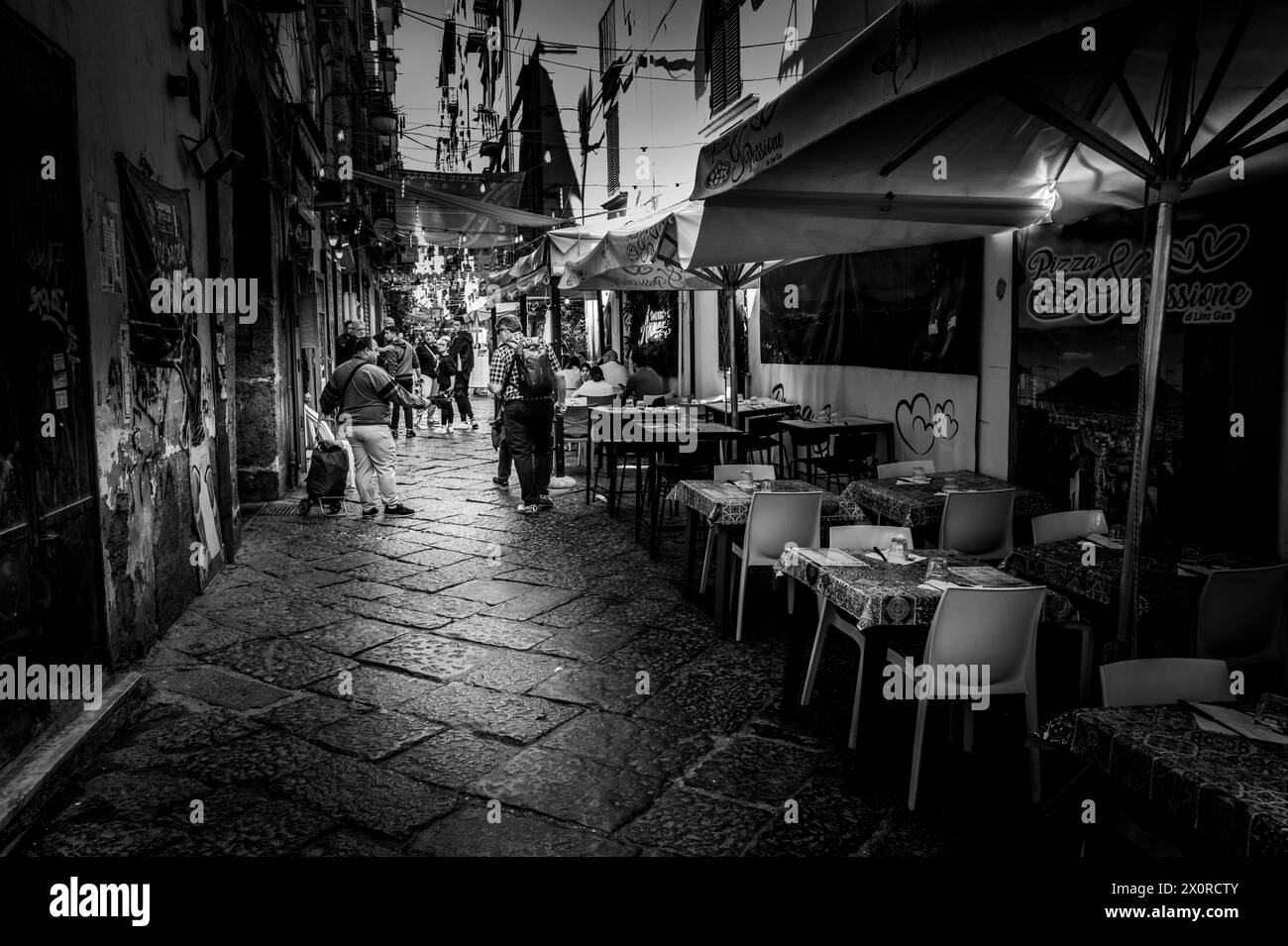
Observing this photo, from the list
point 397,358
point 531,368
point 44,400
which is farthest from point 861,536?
point 397,358

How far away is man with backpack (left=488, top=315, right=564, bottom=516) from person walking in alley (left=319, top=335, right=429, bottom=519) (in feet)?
3.29

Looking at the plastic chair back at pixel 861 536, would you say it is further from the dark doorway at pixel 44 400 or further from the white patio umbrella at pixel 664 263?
the dark doorway at pixel 44 400

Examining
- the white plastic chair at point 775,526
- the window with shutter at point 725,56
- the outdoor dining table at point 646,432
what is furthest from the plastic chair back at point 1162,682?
the window with shutter at point 725,56

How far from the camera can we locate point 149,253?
187 inches

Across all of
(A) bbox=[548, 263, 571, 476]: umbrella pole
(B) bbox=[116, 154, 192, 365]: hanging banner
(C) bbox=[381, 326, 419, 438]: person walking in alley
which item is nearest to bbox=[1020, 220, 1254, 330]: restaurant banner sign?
(B) bbox=[116, 154, 192, 365]: hanging banner

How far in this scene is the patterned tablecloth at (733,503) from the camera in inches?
203

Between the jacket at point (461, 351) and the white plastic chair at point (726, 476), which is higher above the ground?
the jacket at point (461, 351)

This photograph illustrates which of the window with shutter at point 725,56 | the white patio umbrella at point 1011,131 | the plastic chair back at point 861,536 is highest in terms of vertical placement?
the window with shutter at point 725,56

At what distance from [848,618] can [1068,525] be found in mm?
1415

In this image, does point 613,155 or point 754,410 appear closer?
point 754,410

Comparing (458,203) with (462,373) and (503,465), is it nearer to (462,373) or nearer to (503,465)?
(503,465)

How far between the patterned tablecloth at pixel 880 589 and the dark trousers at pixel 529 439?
487 centimetres

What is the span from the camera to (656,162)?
50.4 ft

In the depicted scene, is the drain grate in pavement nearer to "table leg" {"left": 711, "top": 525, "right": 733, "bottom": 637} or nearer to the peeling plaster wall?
the peeling plaster wall
